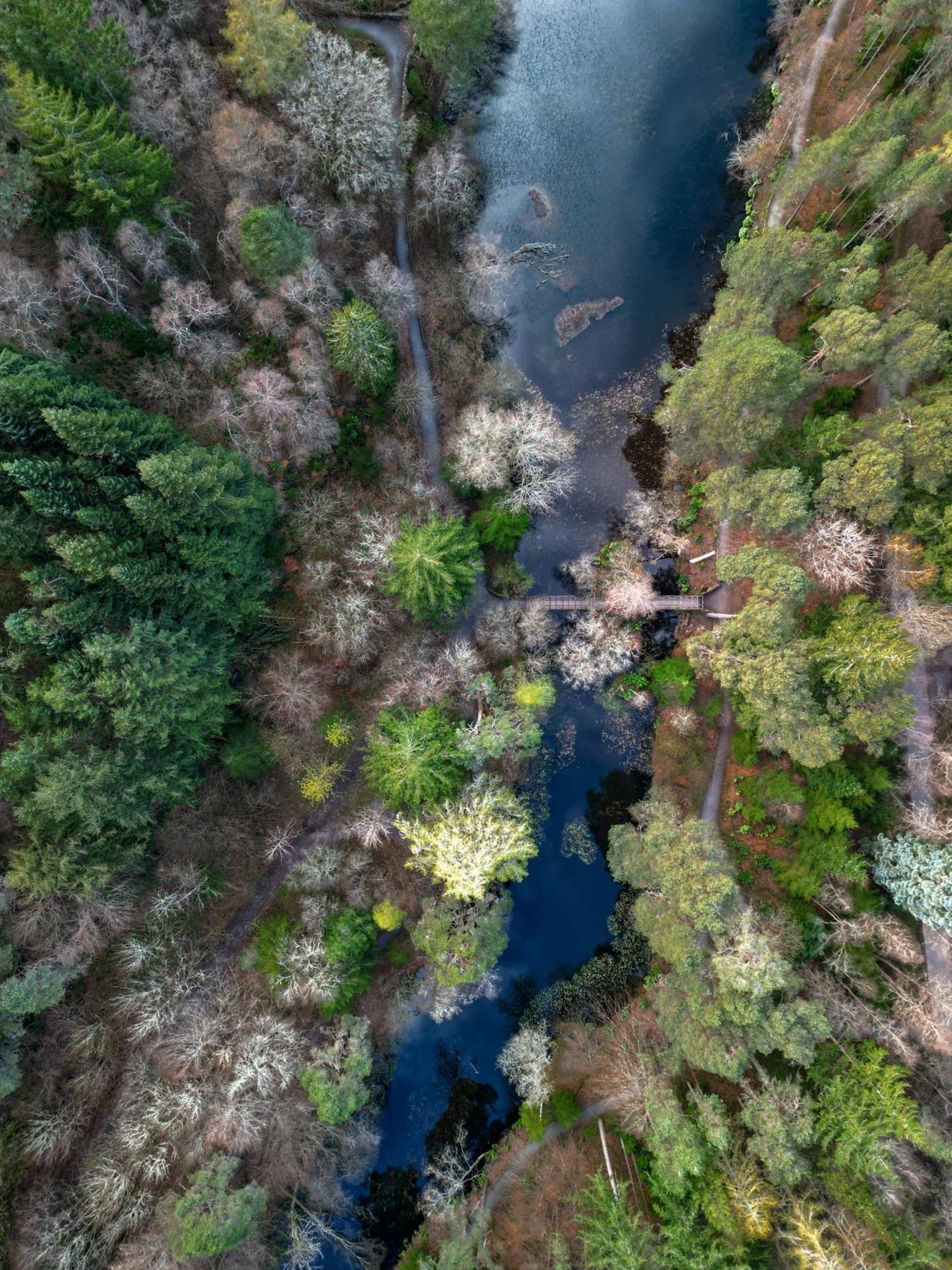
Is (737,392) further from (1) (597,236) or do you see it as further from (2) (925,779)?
(2) (925,779)

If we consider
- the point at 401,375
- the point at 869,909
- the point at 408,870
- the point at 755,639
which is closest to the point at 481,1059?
the point at 408,870

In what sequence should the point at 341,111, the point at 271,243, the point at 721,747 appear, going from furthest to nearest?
1. the point at 721,747
2. the point at 341,111
3. the point at 271,243

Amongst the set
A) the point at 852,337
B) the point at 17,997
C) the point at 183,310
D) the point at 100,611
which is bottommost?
the point at 17,997

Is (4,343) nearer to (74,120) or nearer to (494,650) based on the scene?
(74,120)

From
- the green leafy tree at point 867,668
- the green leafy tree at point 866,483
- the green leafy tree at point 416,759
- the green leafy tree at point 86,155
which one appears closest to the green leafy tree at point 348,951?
the green leafy tree at point 416,759

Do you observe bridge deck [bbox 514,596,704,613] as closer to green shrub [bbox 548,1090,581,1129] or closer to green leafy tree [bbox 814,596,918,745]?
green leafy tree [bbox 814,596,918,745]

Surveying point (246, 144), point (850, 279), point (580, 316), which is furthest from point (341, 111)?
point (850, 279)

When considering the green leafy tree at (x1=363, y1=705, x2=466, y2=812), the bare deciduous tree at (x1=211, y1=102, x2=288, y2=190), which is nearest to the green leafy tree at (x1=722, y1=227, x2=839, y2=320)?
the bare deciduous tree at (x1=211, y1=102, x2=288, y2=190)
